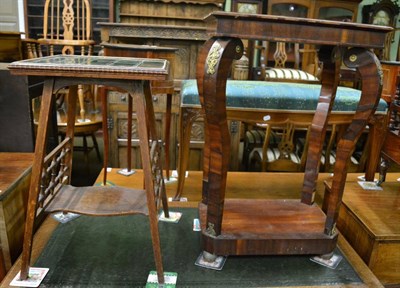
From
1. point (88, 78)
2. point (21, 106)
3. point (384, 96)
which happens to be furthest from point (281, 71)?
point (88, 78)

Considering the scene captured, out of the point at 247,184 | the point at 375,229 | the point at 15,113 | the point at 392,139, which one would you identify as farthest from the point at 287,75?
the point at 15,113

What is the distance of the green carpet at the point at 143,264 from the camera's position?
1.06 meters

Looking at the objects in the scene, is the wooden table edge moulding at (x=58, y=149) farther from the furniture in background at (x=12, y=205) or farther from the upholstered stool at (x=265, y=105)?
the upholstered stool at (x=265, y=105)

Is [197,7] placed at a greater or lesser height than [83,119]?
greater

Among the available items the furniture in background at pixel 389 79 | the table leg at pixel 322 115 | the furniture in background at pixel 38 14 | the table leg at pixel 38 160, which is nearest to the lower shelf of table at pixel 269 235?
the table leg at pixel 322 115

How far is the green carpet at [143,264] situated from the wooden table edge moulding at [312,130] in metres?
0.06

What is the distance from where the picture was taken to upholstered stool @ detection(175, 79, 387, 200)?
5.16 feet

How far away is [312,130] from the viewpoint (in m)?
1.33

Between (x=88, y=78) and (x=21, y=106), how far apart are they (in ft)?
2.31

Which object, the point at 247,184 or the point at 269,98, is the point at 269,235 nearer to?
the point at 269,98

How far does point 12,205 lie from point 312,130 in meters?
1.10

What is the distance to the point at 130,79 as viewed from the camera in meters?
0.95

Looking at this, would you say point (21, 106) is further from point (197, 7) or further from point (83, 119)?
point (197, 7)

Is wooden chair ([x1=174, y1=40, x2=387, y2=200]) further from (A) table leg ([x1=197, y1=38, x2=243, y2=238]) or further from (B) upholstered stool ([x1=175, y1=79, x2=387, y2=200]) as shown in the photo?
(A) table leg ([x1=197, y1=38, x2=243, y2=238])
